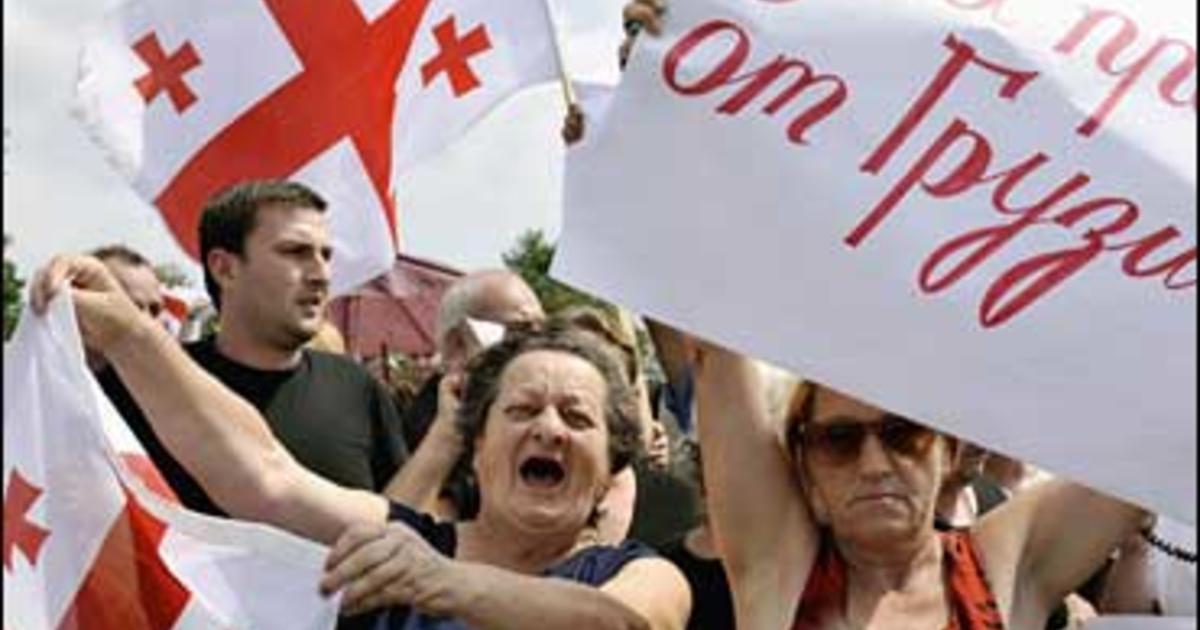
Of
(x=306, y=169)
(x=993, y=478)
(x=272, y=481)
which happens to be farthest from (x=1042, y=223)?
(x=306, y=169)

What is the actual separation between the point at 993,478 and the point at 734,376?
5.97ft

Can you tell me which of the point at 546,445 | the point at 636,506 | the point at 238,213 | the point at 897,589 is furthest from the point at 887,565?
the point at 238,213

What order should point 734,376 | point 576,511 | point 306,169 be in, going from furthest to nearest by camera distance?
point 306,169 → point 576,511 → point 734,376

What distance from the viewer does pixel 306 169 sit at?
4.82 metres

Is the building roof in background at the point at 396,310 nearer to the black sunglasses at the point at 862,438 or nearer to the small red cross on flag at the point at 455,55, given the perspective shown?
the small red cross on flag at the point at 455,55

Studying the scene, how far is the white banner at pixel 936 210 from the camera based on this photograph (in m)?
2.60

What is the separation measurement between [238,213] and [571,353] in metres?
1.45

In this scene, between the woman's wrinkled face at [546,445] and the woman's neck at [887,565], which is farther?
the woman's wrinkled face at [546,445]

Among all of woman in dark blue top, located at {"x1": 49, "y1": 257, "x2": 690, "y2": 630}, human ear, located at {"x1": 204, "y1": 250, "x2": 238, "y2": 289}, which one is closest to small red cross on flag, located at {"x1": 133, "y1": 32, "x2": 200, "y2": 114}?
human ear, located at {"x1": 204, "y1": 250, "x2": 238, "y2": 289}

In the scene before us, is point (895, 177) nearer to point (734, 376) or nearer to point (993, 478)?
point (734, 376)

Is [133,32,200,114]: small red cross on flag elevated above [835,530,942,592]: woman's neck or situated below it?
above

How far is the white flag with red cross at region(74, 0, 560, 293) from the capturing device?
457cm

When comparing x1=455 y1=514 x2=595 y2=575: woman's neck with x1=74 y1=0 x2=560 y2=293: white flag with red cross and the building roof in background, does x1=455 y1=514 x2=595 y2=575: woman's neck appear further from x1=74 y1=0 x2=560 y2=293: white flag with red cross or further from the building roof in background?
the building roof in background

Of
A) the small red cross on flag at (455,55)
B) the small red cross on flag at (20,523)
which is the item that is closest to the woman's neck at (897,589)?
the small red cross on flag at (20,523)
